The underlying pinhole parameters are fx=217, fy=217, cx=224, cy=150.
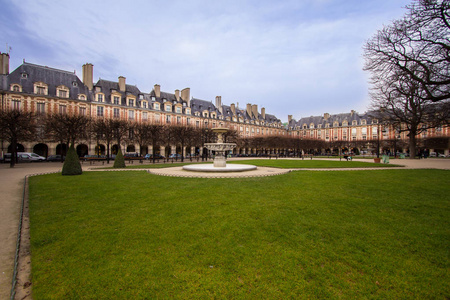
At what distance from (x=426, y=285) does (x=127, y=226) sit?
542 centimetres

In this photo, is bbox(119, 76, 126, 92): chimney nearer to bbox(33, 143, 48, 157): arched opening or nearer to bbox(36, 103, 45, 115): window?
bbox(36, 103, 45, 115): window

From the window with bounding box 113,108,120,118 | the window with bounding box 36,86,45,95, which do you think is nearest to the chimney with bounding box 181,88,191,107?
the window with bounding box 113,108,120,118

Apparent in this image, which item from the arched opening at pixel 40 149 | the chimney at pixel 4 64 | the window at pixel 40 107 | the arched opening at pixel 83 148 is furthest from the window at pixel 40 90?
the arched opening at pixel 83 148

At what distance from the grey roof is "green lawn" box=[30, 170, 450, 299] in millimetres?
40803

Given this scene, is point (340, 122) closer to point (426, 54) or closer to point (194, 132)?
point (194, 132)

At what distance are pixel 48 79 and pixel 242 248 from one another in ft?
160

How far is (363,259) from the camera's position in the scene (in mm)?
3604

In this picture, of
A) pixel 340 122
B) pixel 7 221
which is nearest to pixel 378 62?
pixel 7 221

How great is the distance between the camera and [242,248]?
3975 millimetres

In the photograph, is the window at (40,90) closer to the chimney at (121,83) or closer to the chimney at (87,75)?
the chimney at (87,75)

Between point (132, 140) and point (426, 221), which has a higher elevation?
point (132, 140)

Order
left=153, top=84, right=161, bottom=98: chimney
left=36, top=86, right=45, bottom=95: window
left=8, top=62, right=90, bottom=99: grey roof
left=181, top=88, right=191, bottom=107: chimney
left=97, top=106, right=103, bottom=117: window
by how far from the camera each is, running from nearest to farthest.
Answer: left=8, top=62, right=90, bottom=99: grey roof
left=36, top=86, right=45, bottom=95: window
left=97, top=106, right=103, bottom=117: window
left=153, top=84, right=161, bottom=98: chimney
left=181, top=88, right=191, bottom=107: chimney

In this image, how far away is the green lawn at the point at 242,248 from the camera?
297 cm

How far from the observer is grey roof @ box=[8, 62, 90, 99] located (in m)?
35.7
